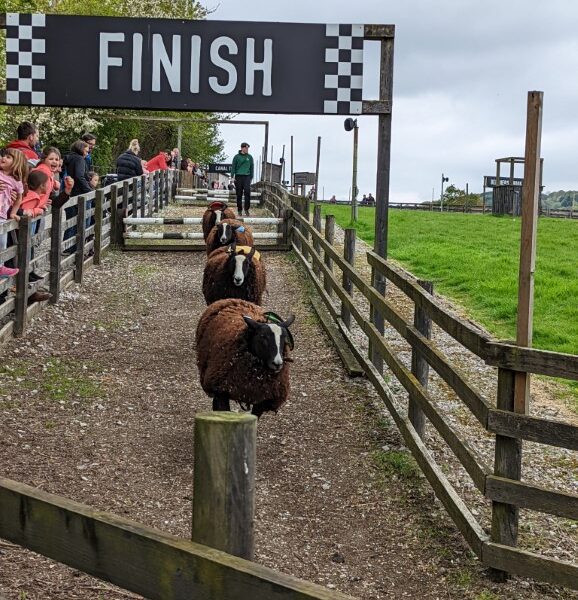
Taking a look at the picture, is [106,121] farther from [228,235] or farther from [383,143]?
[383,143]

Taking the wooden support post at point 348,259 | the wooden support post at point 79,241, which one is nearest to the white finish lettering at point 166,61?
the wooden support post at point 348,259

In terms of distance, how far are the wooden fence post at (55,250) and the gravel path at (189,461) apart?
1.46 ft

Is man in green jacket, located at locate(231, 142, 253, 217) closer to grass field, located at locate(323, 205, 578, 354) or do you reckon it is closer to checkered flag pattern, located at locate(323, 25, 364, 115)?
Answer: grass field, located at locate(323, 205, 578, 354)

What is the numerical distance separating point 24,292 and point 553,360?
21.3ft

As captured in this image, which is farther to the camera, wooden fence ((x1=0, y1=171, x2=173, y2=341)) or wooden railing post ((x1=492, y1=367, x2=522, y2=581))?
wooden fence ((x1=0, y1=171, x2=173, y2=341))

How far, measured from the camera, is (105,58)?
29.9ft

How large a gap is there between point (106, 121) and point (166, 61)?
3122 cm

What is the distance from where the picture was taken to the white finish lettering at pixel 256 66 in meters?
9.07

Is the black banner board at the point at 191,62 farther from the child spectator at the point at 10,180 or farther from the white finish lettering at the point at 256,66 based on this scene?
the child spectator at the point at 10,180

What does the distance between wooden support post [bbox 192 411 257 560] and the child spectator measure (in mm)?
7237

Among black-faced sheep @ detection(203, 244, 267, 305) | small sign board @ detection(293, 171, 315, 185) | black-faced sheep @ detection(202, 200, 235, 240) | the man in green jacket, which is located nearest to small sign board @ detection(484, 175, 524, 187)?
small sign board @ detection(293, 171, 315, 185)

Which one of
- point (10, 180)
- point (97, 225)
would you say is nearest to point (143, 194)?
point (97, 225)

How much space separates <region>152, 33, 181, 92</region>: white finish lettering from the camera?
29.8ft

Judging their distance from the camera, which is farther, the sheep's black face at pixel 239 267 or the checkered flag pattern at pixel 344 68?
the sheep's black face at pixel 239 267
